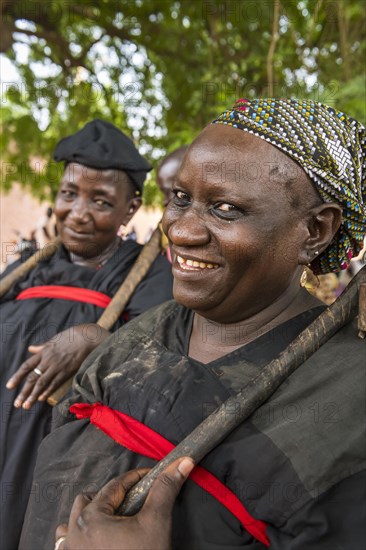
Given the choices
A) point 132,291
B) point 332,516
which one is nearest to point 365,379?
point 332,516

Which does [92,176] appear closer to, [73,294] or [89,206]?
[89,206]

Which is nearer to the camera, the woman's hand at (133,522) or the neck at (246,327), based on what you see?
the woman's hand at (133,522)

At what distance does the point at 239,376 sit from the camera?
1432 mm

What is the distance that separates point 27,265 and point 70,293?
359 millimetres

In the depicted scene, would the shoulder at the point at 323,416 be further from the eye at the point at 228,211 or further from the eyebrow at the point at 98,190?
the eyebrow at the point at 98,190

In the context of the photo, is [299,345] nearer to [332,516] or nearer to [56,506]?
[332,516]

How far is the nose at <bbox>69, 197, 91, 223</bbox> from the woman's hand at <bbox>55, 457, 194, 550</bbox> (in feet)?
5.19

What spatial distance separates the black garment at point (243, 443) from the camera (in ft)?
3.93

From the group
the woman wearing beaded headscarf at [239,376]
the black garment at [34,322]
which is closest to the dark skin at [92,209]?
the black garment at [34,322]

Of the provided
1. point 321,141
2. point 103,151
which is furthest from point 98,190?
point 321,141

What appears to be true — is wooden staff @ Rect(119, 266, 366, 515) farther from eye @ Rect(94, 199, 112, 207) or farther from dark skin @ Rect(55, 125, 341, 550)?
eye @ Rect(94, 199, 112, 207)

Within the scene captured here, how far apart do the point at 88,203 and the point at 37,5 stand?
4.56 meters

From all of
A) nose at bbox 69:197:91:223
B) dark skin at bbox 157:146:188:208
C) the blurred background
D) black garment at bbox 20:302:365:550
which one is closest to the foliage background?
the blurred background

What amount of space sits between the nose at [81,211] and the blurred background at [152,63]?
3249 mm
